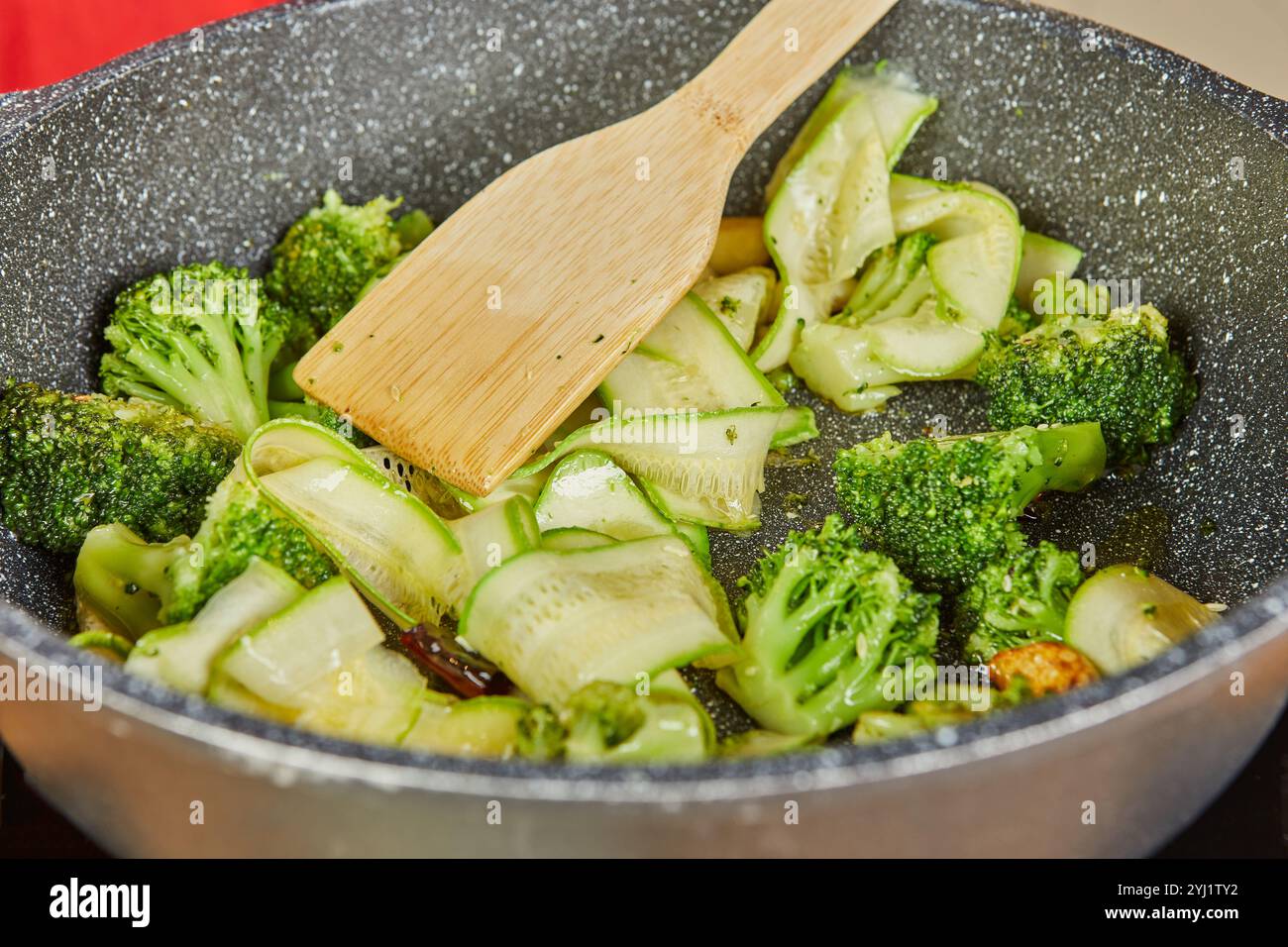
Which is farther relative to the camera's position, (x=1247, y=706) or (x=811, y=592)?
(x=811, y=592)

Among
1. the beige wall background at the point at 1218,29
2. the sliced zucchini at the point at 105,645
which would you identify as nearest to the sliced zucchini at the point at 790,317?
the sliced zucchini at the point at 105,645

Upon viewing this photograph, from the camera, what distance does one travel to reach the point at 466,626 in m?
1.51

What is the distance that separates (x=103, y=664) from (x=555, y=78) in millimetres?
1574

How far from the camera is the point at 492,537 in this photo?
1.63 metres

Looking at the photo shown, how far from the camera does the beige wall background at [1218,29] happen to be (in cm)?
312

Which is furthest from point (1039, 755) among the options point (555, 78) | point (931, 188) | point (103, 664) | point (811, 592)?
point (555, 78)

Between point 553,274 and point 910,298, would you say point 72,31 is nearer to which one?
point 553,274

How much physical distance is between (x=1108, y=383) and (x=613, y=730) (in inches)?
41.4

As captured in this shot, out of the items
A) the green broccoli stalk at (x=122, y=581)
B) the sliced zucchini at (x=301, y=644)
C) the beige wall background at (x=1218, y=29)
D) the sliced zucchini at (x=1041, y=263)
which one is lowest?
the sliced zucchini at (x=301, y=644)

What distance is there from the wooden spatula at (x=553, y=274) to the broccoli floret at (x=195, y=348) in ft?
0.52

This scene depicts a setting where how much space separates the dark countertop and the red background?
86.2 inches

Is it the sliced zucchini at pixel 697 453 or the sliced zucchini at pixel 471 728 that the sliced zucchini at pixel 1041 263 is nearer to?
the sliced zucchini at pixel 697 453

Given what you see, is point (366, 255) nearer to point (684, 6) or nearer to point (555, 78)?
point (555, 78)

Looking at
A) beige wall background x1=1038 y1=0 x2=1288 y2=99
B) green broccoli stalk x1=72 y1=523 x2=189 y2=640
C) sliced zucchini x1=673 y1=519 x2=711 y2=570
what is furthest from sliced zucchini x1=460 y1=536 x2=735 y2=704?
beige wall background x1=1038 y1=0 x2=1288 y2=99
